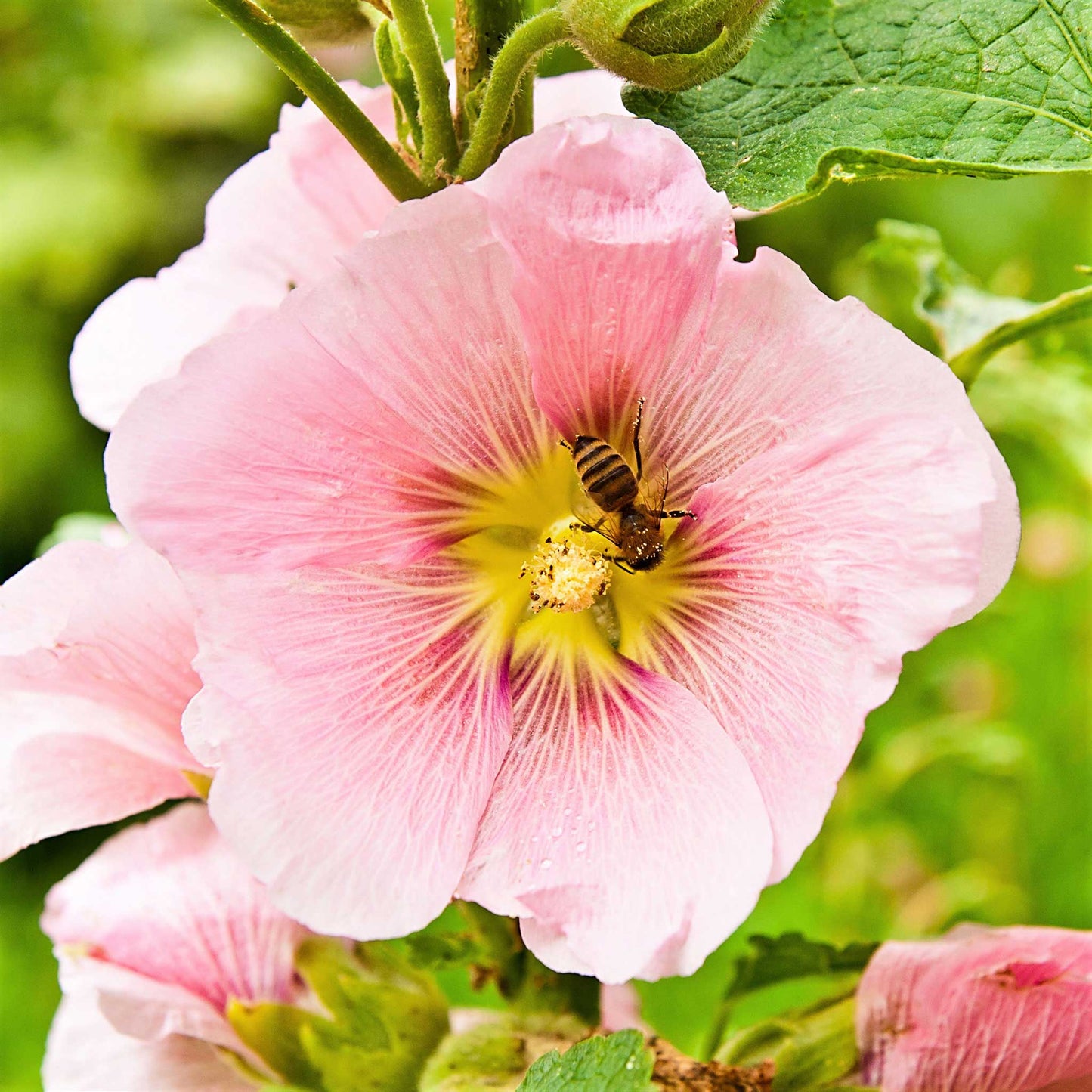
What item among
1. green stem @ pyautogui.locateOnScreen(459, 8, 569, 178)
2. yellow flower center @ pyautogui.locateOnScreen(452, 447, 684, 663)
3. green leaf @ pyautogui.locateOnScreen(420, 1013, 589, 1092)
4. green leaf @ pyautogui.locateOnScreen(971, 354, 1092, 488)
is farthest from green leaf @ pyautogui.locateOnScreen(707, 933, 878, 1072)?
green leaf @ pyautogui.locateOnScreen(971, 354, 1092, 488)

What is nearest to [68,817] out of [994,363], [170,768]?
[170,768]

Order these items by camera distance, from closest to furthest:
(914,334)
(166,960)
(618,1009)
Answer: (166,960) < (618,1009) < (914,334)

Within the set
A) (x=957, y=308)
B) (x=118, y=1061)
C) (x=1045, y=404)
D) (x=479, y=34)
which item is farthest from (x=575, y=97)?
(x=1045, y=404)

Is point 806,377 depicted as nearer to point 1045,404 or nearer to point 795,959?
point 795,959

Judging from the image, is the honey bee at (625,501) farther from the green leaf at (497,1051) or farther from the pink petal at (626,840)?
the green leaf at (497,1051)

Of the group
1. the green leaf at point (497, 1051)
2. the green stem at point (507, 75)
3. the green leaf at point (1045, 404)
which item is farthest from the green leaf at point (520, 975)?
the green leaf at point (1045, 404)

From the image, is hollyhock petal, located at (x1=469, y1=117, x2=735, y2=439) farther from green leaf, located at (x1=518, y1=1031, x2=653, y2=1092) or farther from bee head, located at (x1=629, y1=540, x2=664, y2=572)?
green leaf, located at (x1=518, y1=1031, x2=653, y2=1092)
